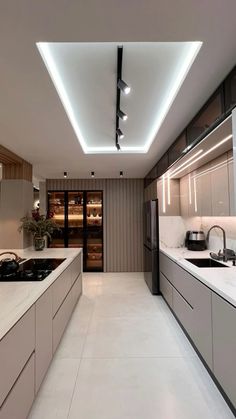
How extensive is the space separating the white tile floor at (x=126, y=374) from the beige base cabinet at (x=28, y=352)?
0.66ft

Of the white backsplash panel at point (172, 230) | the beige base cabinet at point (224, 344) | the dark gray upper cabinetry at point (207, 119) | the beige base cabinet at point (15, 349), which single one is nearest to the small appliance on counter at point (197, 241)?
the white backsplash panel at point (172, 230)

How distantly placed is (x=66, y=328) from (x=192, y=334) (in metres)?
1.45

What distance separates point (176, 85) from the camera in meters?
1.89

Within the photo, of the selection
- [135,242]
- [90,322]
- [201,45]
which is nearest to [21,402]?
[90,322]

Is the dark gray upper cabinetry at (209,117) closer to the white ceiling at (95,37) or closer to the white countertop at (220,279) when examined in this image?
the white ceiling at (95,37)

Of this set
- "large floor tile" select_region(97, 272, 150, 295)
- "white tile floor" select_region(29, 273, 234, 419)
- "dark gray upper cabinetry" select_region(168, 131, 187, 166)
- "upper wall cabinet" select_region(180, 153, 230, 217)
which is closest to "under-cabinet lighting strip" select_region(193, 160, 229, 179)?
"upper wall cabinet" select_region(180, 153, 230, 217)

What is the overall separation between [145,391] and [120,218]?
14.0 ft

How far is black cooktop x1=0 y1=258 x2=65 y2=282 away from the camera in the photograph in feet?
6.88

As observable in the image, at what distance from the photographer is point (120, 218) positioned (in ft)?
19.5

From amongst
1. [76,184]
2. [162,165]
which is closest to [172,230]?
[162,165]

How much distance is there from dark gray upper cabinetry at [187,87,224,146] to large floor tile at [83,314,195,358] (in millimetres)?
2088

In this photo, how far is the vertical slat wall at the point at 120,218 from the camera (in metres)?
5.92

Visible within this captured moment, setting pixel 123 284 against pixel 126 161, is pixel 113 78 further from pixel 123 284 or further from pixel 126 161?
pixel 123 284

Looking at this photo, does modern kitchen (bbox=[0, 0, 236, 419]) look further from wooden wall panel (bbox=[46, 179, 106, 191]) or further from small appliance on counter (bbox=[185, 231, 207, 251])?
wooden wall panel (bbox=[46, 179, 106, 191])
